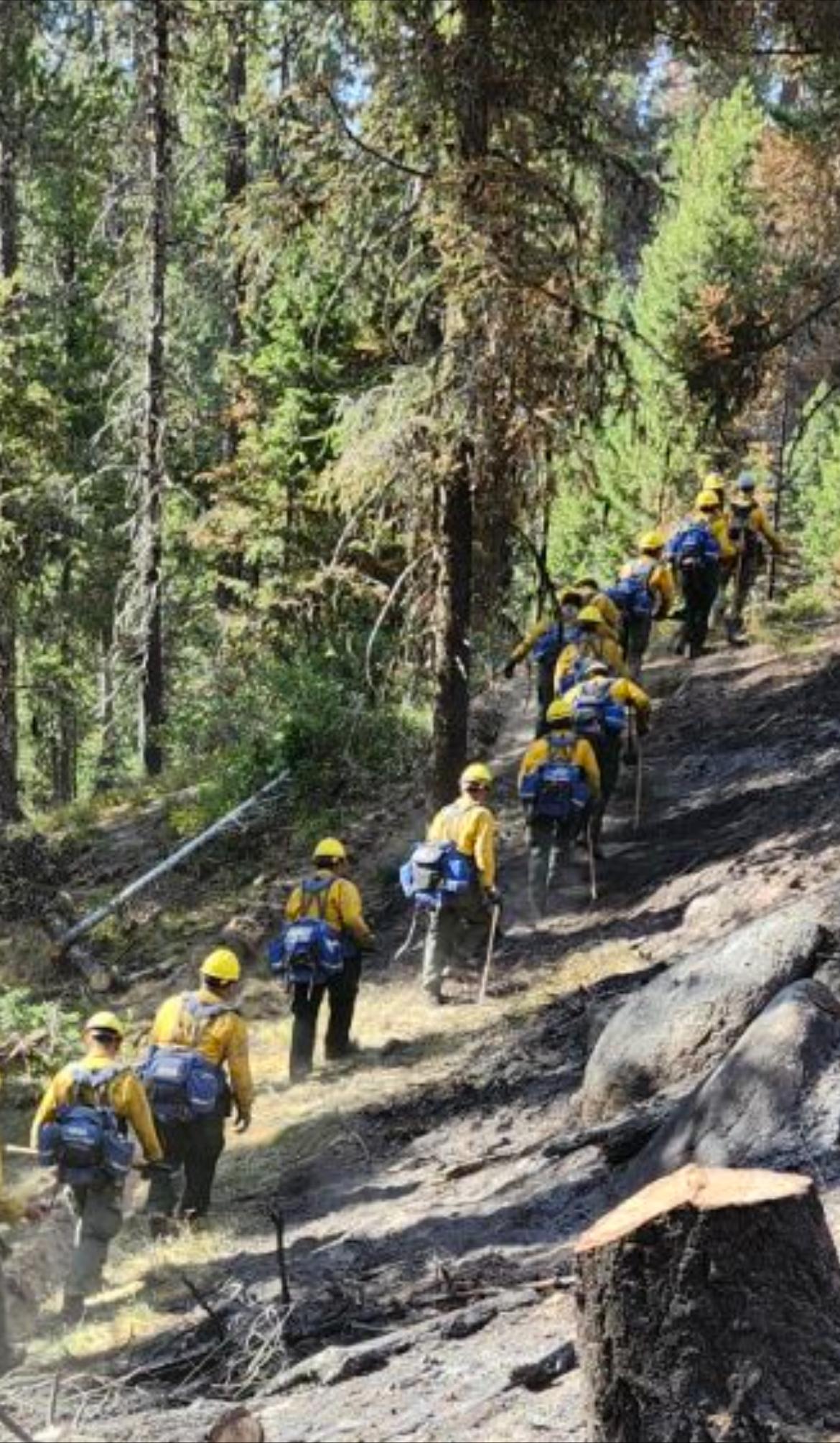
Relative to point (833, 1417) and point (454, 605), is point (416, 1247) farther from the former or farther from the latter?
point (454, 605)

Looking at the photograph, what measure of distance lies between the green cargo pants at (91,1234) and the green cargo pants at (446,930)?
420cm

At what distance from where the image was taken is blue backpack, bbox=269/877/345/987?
1152cm

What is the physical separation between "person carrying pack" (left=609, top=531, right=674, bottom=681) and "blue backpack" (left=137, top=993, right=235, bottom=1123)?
9.13 meters

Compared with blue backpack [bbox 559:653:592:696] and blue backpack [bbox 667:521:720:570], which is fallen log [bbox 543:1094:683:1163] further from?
blue backpack [bbox 667:521:720:570]

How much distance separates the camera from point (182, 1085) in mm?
9211

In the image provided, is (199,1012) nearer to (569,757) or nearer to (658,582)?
(569,757)

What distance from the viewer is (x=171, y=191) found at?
20.0m

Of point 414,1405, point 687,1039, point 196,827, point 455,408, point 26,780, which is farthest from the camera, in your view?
point 26,780

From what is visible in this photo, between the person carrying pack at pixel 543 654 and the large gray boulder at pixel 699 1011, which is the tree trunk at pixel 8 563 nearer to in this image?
Answer: the person carrying pack at pixel 543 654

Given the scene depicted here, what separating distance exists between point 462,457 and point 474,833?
3.07 m

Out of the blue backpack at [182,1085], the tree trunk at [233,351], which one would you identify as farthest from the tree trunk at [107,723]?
the blue backpack at [182,1085]

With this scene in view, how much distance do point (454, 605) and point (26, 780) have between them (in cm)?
3708

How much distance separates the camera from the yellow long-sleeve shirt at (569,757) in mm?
Answer: 13250

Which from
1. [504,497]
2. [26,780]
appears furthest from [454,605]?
[26,780]
